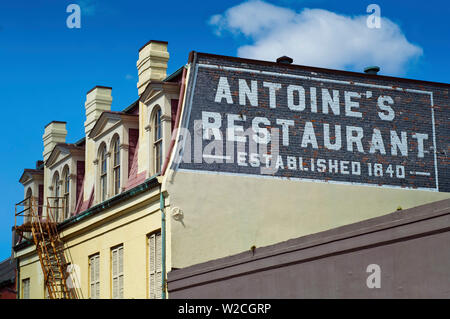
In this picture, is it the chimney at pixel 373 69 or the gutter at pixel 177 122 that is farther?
the chimney at pixel 373 69

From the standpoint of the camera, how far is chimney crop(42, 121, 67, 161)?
32.9 m

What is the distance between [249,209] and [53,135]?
13.4 m

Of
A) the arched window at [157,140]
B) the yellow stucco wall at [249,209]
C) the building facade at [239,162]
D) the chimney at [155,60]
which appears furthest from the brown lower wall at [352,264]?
the chimney at [155,60]

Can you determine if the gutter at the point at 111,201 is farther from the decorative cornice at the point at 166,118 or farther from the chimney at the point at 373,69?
the chimney at the point at 373,69

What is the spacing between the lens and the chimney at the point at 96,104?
2889 cm

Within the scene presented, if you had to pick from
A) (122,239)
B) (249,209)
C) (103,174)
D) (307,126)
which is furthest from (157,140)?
(307,126)

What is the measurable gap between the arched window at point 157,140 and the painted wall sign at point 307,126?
1.47 m

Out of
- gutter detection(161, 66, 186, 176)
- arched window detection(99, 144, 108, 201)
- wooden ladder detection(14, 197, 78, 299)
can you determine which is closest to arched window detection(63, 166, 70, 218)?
wooden ladder detection(14, 197, 78, 299)

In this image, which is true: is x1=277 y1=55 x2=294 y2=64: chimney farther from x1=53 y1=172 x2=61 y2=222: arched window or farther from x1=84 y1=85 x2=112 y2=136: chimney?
x1=53 y1=172 x2=61 y2=222: arched window

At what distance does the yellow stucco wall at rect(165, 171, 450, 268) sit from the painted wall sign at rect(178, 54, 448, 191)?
0.38 meters

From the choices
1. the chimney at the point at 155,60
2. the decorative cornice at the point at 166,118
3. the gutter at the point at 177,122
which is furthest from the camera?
the chimney at the point at 155,60

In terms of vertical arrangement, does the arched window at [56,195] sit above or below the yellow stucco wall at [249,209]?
above
